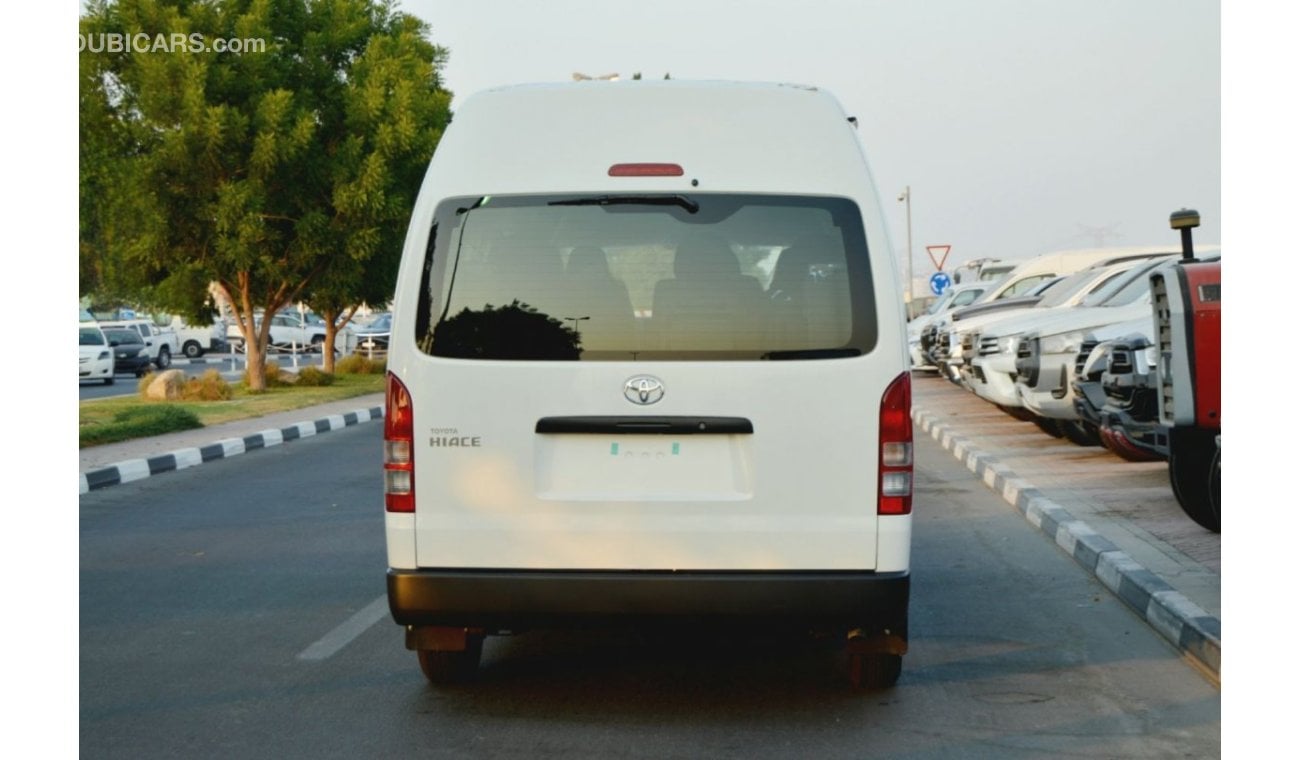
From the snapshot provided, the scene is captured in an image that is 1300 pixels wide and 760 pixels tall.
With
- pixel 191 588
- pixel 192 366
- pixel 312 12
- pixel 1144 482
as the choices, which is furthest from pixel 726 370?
pixel 192 366

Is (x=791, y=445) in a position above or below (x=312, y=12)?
below

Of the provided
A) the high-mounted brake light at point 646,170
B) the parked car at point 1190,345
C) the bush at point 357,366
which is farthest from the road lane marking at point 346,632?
the bush at point 357,366

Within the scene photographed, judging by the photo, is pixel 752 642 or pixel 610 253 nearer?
pixel 610 253

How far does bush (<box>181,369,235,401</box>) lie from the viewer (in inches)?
1069

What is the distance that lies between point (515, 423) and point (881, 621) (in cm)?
134

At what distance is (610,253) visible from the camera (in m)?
5.39

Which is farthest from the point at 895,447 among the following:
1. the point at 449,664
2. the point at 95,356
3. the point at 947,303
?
the point at 95,356

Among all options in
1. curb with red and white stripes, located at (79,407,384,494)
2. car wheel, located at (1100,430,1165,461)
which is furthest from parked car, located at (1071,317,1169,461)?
curb with red and white stripes, located at (79,407,384,494)

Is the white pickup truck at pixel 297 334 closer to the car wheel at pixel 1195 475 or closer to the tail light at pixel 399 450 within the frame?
the car wheel at pixel 1195 475

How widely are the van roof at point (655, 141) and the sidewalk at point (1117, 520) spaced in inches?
102

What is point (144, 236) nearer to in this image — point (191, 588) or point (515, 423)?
point (191, 588)

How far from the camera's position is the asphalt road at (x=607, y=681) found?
5.37m

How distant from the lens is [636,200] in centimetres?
541

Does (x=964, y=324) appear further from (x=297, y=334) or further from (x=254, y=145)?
(x=297, y=334)
